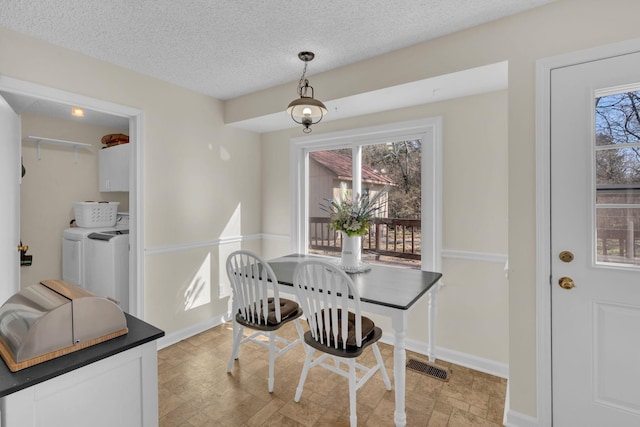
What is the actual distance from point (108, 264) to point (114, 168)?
113cm

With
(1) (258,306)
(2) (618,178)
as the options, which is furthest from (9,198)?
(2) (618,178)

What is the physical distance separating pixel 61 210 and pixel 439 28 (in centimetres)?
405

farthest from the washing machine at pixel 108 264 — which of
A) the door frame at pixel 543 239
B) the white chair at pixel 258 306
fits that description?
the door frame at pixel 543 239

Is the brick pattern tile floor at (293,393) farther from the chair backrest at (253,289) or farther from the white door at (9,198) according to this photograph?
the white door at (9,198)

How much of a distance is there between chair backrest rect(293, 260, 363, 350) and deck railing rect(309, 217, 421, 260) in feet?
3.61

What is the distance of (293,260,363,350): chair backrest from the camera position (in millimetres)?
1783

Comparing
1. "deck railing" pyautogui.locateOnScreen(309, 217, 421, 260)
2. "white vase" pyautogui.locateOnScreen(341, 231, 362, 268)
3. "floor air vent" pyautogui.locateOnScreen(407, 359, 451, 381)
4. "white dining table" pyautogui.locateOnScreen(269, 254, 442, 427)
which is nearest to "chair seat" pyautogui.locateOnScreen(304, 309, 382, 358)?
"white dining table" pyautogui.locateOnScreen(269, 254, 442, 427)

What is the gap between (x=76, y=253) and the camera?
3283 mm

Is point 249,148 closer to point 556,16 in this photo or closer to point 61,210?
point 61,210

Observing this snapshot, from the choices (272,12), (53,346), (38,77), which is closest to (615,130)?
(272,12)

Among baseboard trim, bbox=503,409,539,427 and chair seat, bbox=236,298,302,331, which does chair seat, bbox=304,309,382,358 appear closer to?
chair seat, bbox=236,298,302,331

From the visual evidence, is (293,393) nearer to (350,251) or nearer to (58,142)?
(350,251)

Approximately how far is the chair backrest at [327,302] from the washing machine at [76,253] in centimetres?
217

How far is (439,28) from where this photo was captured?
1.98 m
